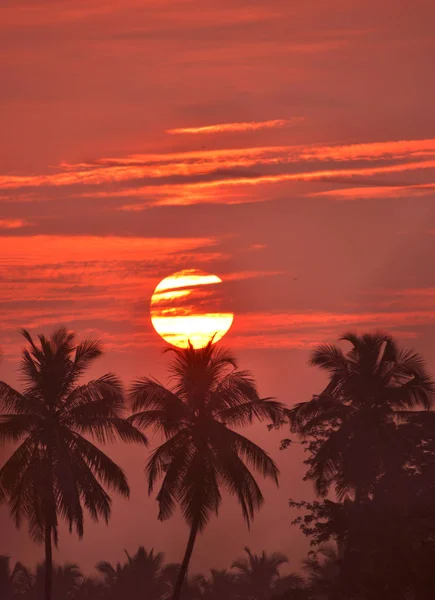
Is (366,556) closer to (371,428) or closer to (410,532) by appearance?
(410,532)

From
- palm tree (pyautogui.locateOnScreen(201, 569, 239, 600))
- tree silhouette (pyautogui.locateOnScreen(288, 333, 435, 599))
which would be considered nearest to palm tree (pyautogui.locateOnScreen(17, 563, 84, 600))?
palm tree (pyautogui.locateOnScreen(201, 569, 239, 600))

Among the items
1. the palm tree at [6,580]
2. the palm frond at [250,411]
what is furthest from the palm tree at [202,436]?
the palm tree at [6,580]

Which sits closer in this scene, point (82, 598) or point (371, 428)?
point (371, 428)

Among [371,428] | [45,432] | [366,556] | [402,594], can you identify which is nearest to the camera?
[402,594]

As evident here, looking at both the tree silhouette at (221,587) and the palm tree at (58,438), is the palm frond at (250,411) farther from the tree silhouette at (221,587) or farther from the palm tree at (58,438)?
the tree silhouette at (221,587)

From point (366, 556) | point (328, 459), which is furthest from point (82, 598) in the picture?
point (366, 556)

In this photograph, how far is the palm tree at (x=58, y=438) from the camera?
57938mm

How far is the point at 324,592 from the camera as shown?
59469 millimetres

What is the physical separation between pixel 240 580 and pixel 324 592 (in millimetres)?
70028

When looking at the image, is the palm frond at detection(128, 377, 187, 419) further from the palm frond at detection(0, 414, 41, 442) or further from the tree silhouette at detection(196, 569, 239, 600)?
the tree silhouette at detection(196, 569, 239, 600)

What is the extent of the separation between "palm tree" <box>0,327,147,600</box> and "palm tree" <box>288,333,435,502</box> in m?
10.0

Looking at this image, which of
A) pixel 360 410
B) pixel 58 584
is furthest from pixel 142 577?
pixel 360 410

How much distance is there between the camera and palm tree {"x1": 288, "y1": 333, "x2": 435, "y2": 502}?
64250mm

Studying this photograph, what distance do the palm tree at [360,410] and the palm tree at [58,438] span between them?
10.0 metres
